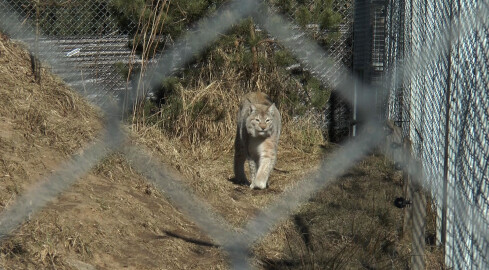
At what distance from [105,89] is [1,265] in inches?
194

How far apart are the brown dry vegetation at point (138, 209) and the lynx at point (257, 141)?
0.21 metres

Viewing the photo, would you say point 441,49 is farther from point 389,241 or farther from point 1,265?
point 1,265

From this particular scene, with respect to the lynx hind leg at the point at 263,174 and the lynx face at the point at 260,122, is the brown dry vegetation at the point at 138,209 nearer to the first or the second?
the lynx hind leg at the point at 263,174

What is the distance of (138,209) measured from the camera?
4492mm

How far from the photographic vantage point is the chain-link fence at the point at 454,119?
3.34m

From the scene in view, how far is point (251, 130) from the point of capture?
7.00 m

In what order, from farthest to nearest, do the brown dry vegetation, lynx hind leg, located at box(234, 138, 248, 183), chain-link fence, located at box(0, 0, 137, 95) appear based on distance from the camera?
chain-link fence, located at box(0, 0, 137, 95), lynx hind leg, located at box(234, 138, 248, 183), the brown dry vegetation

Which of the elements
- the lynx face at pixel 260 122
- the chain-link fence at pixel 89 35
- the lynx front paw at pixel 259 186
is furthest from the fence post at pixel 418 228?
the chain-link fence at pixel 89 35

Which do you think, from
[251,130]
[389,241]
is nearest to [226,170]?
[251,130]

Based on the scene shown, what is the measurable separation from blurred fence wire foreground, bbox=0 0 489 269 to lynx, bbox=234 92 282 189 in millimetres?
624

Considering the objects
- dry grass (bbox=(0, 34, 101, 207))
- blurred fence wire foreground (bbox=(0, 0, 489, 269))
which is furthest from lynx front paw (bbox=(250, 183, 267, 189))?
dry grass (bbox=(0, 34, 101, 207))

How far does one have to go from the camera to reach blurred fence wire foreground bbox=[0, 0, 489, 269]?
341 cm

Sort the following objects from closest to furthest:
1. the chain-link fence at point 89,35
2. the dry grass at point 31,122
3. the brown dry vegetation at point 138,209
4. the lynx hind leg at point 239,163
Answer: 1. the brown dry vegetation at point 138,209
2. the dry grass at point 31,122
3. the lynx hind leg at point 239,163
4. the chain-link fence at point 89,35

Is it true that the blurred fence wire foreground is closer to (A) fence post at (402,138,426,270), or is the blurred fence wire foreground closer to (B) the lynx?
(A) fence post at (402,138,426,270)
